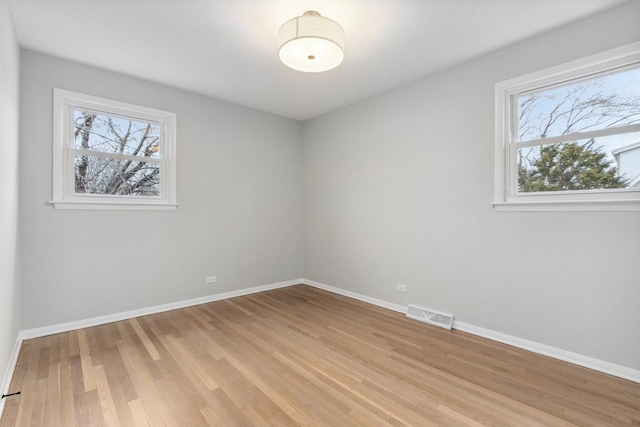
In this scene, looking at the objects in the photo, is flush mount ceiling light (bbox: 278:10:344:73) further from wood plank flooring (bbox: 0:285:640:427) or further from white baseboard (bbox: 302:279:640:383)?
white baseboard (bbox: 302:279:640:383)

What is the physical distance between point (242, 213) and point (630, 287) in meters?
4.12

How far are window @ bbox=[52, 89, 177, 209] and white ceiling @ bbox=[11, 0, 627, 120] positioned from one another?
1.51ft

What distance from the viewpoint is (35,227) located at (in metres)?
2.88

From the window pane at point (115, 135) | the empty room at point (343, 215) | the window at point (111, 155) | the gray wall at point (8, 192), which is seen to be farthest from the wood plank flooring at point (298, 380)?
the window pane at point (115, 135)

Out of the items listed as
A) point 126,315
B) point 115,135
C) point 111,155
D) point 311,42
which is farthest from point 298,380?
point 115,135

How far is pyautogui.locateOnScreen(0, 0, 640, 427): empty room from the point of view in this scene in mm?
2076

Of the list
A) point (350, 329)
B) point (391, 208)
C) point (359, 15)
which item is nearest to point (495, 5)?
point (359, 15)

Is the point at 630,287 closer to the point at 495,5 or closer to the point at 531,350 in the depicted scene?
the point at 531,350

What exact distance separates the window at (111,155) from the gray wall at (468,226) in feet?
7.44

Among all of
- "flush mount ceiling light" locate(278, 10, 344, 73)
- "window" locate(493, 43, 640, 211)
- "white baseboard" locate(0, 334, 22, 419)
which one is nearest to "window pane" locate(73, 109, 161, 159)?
"white baseboard" locate(0, 334, 22, 419)

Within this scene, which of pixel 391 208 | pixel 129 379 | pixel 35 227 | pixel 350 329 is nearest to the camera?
pixel 129 379

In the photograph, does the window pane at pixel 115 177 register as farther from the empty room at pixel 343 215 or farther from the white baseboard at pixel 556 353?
the white baseboard at pixel 556 353

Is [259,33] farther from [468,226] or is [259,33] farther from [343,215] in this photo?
[468,226]

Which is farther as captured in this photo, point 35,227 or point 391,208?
point 391,208
